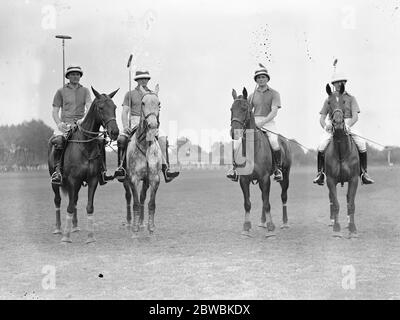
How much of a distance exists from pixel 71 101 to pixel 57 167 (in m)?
1.57

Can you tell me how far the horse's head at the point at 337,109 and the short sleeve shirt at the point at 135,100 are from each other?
14.9ft

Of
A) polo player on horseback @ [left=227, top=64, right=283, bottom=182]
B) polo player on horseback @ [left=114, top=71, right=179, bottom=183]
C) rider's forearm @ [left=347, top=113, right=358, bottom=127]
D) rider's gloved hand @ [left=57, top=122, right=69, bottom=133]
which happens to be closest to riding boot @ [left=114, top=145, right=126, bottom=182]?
polo player on horseback @ [left=114, top=71, right=179, bottom=183]

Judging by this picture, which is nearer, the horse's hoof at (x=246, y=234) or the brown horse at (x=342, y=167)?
the brown horse at (x=342, y=167)

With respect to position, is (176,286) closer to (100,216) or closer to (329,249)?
(329,249)

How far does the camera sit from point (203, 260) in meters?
9.16

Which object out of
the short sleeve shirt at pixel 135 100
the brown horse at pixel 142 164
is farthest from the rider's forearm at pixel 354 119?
the short sleeve shirt at pixel 135 100

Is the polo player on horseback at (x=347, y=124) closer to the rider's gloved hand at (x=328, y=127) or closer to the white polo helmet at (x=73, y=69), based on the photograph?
the rider's gloved hand at (x=328, y=127)

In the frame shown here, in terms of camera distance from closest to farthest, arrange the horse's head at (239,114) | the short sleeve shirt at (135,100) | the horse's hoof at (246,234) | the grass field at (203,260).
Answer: the grass field at (203,260)
the horse's head at (239,114)
the horse's hoof at (246,234)
the short sleeve shirt at (135,100)

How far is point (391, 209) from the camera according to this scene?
1702 centimetres

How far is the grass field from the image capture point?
7.11 metres

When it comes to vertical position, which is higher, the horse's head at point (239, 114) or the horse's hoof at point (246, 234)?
the horse's head at point (239, 114)

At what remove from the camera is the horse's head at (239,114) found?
34.9ft

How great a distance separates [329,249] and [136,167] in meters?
4.67
